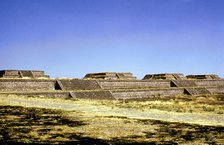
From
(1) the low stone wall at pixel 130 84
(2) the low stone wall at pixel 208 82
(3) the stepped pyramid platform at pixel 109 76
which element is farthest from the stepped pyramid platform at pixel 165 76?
(1) the low stone wall at pixel 130 84

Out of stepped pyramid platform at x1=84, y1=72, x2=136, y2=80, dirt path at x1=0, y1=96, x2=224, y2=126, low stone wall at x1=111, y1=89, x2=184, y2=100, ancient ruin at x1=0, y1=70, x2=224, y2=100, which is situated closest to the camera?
dirt path at x1=0, y1=96, x2=224, y2=126

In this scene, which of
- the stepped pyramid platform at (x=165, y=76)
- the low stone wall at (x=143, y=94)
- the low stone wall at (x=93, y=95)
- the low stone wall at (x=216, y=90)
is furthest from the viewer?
the stepped pyramid platform at (x=165, y=76)

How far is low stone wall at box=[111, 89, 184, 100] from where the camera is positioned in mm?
34000

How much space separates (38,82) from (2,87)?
14.3 ft

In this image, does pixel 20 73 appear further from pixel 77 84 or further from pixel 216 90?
Result: pixel 216 90

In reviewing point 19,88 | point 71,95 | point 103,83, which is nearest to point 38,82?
point 19,88

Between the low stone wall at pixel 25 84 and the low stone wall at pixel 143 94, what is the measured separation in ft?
24.3

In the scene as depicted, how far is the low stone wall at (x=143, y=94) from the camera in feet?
112

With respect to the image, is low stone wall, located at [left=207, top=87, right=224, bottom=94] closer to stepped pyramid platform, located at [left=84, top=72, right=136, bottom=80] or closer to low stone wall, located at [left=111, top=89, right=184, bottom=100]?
low stone wall, located at [left=111, top=89, right=184, bottom=100]

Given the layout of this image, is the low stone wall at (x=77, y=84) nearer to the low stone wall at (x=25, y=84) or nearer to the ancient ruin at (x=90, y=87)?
the ancient ruin at (x=90, y=87)

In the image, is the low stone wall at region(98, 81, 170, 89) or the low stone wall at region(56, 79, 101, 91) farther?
the low stone wall at region(98, 81, 170, 89)

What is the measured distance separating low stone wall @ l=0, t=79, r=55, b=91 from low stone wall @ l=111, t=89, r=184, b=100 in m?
7.41

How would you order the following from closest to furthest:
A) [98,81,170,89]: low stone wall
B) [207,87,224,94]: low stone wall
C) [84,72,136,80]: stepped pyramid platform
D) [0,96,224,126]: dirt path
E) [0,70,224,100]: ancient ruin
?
[0,96,224,126]: dirt path < [0,70,224,100]: ancient ruin < [98,81,170,89]: low stone wall < [207,87,224,94]: low stone wall < [84,72,136,80]: stepped pyramid platform

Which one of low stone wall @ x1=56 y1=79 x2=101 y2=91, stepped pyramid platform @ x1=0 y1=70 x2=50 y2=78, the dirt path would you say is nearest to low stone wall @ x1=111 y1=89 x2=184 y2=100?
low stone wall @ x1=56 y1=79 x2=101 y2=91
